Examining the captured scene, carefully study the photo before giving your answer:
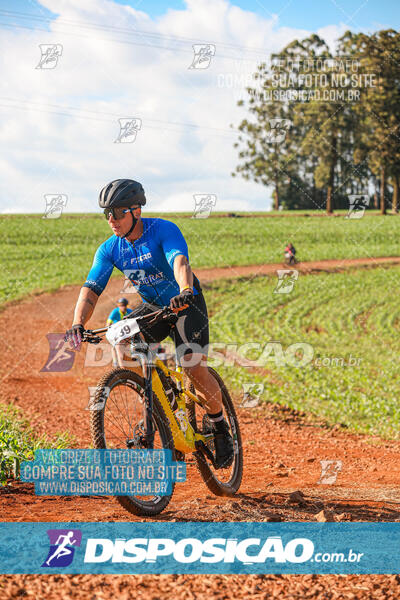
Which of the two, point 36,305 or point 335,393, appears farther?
point 36,305

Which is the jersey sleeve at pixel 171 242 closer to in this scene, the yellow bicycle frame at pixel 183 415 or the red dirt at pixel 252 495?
the yellow bicycle frame at pixel 183 415

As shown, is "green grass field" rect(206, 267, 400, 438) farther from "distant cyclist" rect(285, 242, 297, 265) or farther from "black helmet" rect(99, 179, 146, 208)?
"black helmet" rect(99, 179, 146, 208)

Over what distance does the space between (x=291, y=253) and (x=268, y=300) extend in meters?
7.25

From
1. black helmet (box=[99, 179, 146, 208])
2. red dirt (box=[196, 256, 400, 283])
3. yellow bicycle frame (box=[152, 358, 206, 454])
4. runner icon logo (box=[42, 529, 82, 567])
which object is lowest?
runner icon logo (box=[42, 529, 82, 567])

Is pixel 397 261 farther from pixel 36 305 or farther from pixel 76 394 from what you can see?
pixel 76 394

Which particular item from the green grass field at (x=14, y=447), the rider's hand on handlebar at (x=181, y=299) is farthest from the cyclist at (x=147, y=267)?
the green grass field at (x=14, y=447)

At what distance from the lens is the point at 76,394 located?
11719 millimetres

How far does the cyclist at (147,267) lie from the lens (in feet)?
14.6

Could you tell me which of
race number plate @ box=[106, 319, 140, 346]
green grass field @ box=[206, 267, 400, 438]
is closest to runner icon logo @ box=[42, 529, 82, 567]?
race number plate @ box=[106, 319, 140, 346]

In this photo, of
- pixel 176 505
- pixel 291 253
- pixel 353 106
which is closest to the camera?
pixel 176 505

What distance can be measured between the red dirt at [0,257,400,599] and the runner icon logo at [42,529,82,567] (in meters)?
0.15

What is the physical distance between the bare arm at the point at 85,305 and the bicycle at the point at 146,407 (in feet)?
0.78

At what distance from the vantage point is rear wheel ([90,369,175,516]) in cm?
394

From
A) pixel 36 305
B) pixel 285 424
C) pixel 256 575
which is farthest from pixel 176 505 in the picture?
pixel 36 305
